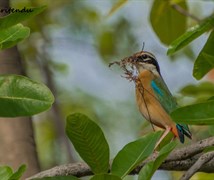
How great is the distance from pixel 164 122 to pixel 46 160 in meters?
2.61

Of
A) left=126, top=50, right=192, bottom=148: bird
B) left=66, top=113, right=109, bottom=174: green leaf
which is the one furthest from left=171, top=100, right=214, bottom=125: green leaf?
left=126, top=50, right=192, bottom=148: bird

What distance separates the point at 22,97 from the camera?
197 cm

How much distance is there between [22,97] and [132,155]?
35 cm

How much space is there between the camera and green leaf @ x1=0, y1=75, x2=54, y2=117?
1954mm

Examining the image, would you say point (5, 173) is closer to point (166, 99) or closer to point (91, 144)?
point (91, 144)

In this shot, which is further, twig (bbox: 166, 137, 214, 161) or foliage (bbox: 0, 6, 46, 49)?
twig (bbox: 166, 137, 214, 161)

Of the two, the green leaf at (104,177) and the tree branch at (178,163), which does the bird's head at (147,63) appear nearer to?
the tree branch at (178,163)

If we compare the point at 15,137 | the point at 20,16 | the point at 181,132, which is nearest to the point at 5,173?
the point at 20,16

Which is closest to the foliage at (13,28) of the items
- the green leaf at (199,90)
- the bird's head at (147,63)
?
the green leaf at (199,90)

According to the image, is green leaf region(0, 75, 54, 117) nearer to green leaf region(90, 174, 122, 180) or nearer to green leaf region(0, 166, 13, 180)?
green leaf region(0, 166, 13, 180)

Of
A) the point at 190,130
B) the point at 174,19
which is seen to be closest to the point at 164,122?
the point at 190,130

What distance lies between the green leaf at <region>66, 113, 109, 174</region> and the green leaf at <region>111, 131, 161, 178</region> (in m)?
0.03

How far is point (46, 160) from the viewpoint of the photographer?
670 centimetres

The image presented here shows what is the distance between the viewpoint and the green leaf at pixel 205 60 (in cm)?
225
